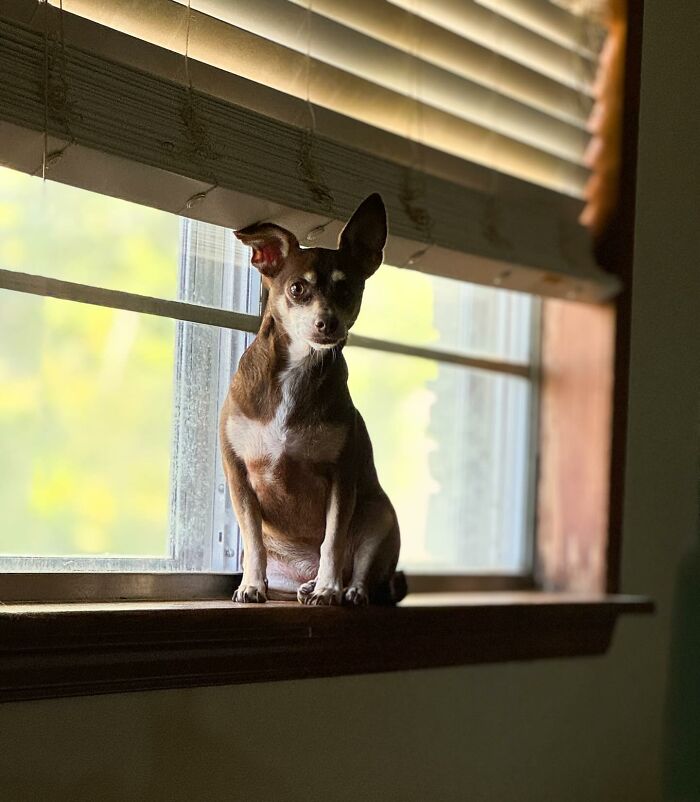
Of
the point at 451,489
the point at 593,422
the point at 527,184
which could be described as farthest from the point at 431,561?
the point at 527,184

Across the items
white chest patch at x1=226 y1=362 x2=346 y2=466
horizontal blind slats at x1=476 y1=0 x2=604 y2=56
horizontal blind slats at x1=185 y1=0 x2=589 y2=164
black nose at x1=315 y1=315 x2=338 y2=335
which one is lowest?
→ white chest patch at x1=226 y1=362 x2=346 y2=466

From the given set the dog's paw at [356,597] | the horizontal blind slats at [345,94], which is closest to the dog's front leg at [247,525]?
the dog's paw at [356,597]

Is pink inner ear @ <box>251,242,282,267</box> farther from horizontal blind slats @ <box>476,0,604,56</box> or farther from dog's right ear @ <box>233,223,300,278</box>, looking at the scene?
horizontal blind slats @ <box>476,0,604,56</box>

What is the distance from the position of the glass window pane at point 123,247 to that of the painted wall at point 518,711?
485mm

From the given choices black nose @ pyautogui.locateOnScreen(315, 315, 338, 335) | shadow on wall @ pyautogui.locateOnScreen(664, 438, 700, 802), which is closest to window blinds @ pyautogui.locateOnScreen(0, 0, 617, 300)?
black nose @ pyautogui.locateOnScreen(315, 315, 338, 335)

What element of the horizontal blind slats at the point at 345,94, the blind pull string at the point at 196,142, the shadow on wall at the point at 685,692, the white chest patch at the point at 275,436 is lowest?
the shadow on wall at the point at 685,692

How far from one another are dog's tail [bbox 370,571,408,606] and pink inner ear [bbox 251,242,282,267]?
1.46 ft

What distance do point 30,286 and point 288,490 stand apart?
0.38 m

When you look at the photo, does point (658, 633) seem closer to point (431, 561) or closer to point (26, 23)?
point (431, 561)

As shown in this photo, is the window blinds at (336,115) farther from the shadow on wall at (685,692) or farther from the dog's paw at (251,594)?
the shadow on wall at (685,692)

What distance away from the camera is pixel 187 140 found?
3.83 ft

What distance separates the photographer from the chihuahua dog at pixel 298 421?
45.9 inches

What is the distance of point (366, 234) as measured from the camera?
4.00 ft

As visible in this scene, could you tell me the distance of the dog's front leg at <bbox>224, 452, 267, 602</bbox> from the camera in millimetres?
1188
